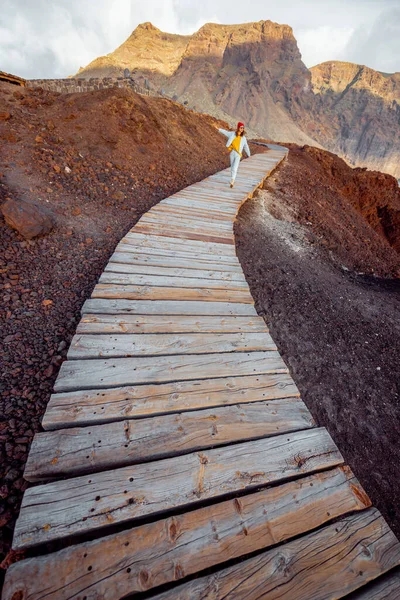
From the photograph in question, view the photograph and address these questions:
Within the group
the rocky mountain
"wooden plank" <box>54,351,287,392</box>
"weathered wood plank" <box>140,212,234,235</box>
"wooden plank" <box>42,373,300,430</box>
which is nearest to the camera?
"wooden plank" <box>42,373,300,430</box>

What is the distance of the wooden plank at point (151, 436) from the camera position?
1820mm

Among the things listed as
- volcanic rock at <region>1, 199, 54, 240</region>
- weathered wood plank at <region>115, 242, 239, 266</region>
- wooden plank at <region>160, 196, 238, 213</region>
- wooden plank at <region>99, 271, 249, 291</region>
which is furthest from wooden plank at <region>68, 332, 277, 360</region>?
wooden plank at <region>160, 196, 238, 213</region>

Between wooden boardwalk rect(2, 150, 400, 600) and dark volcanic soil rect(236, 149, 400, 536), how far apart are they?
4.57 feet

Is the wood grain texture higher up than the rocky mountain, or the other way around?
the rocky mountain

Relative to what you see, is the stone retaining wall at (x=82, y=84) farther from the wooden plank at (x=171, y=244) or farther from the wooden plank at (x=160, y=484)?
the wooden plank at (x=160, y=484)

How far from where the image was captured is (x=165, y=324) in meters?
3.09

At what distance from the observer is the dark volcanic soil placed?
10.8ft

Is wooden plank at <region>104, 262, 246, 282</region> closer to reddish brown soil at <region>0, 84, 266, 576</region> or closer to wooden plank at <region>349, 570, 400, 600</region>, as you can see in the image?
reddish brown soil at <region>0, 84, 266, 576</region>

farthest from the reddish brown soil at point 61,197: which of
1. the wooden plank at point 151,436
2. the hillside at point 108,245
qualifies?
the wooden plank at point 151,436

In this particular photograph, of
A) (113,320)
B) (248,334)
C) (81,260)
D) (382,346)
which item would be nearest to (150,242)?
(81,260)

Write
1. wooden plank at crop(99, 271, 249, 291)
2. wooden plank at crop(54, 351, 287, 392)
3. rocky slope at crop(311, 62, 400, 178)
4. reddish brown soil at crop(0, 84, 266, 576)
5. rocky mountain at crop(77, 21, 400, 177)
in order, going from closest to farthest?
wooden plank at crop(54, 351, 287, 392)
reddish brown soil at crop(0, 84, 266, 576)
wooden plank at crop(99, 271, 249, 291)
rocky mountain at crop(77, 21, 400, 177)
rocky slope at crop(311, 62, 400, 178)

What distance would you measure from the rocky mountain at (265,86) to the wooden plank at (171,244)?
96185 millimetres

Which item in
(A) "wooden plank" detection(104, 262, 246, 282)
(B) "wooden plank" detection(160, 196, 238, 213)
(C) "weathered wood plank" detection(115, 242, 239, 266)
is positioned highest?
(B) "wooden plank" detection(160, 196, 238, 213)

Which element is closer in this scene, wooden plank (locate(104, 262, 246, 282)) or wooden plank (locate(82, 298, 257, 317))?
wooden plank (locate(82, 298, 257, 317))
